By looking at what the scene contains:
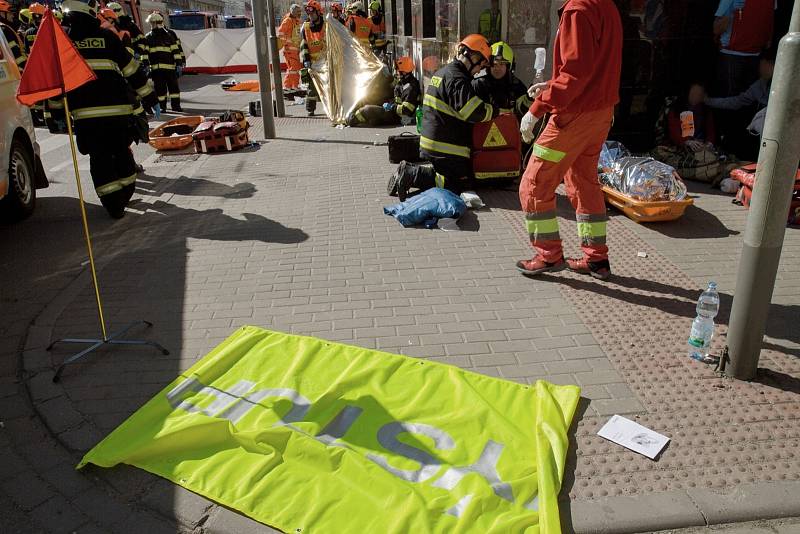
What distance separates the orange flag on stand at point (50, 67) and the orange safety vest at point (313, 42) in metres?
11.4

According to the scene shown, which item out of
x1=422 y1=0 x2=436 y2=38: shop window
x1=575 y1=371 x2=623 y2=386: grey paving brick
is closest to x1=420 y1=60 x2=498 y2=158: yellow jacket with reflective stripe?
x1=575 y1=371 x2=623 y2=386: grey paving brick

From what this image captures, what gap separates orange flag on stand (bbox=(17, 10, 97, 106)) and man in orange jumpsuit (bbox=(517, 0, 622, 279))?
10.1 ft

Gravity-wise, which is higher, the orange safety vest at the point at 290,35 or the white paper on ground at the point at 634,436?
the orange safety vest at the point at 290,35

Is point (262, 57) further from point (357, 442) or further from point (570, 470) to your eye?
point (570, 470)

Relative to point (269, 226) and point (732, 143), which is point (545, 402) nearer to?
point (269, 226)

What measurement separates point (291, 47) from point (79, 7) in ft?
42.0

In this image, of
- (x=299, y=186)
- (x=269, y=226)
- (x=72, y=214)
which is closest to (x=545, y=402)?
(x=269, y=226)

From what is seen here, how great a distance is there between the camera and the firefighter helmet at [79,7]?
20.1ft

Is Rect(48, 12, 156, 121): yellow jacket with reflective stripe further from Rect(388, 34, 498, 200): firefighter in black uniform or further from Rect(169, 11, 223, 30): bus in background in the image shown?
Rect(169, 11, 223, 30): bus in background

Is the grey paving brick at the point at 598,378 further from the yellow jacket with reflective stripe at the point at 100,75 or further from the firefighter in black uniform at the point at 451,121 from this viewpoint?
the yellow jacket with reflective stripe at the point at 100,75

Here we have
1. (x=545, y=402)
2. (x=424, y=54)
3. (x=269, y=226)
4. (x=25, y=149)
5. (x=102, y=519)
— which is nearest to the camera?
(x=102, y=519)

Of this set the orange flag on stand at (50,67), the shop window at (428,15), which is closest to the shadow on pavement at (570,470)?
the orange flag on stand at (50,67)

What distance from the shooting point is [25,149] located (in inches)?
281

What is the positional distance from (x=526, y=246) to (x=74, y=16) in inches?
191
